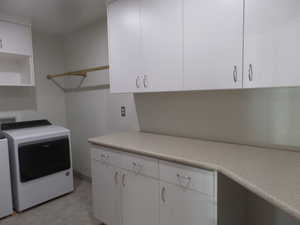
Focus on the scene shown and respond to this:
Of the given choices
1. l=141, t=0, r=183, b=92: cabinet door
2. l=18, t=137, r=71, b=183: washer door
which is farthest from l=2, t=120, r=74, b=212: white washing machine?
l=141, t=0, r=183, b=92: cabinet door

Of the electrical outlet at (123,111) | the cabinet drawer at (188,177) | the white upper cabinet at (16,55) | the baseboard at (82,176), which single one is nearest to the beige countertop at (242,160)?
the cabinet drawer at (188,177)

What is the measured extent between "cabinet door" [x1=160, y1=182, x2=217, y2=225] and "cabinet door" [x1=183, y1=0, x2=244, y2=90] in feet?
2.44

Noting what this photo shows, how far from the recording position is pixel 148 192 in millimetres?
1567

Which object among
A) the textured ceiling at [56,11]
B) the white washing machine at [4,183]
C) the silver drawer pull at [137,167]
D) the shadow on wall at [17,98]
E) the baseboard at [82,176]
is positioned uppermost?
the textured ceiling at [56,11]

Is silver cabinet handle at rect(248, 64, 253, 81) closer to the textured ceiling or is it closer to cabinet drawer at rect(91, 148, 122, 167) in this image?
cabinet drawer at rect(91, 148, 122, 167)

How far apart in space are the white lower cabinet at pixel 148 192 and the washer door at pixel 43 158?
815 millimetres

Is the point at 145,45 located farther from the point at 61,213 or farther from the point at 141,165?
the point at 61,213

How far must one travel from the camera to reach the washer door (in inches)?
90.7

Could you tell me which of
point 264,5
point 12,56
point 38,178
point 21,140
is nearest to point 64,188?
point 38,178

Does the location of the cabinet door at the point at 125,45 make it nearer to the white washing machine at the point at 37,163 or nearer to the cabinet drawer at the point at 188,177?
the cabinet drawer at the point at 188,177

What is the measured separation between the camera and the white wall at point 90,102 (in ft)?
8.63

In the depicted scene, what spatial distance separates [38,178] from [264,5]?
277 cm

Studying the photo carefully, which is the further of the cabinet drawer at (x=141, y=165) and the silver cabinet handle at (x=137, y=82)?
the silver cabinet handle at (x=137, y=82)

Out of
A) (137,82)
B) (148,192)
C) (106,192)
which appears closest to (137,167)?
(148,192)
